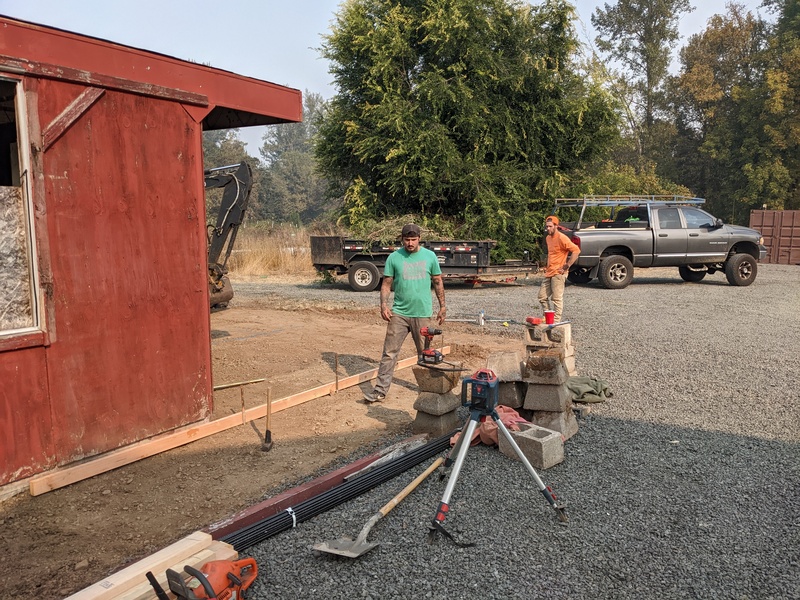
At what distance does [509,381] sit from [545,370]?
1.28 ft

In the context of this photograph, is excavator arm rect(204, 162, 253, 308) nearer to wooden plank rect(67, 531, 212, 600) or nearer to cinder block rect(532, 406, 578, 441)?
cinder block rect(532, 406, 578, 441)

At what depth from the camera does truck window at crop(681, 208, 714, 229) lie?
1648 centimetres

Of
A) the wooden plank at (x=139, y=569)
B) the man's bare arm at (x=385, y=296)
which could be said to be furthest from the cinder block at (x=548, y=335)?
the wooden plank at (x=139, y=569)

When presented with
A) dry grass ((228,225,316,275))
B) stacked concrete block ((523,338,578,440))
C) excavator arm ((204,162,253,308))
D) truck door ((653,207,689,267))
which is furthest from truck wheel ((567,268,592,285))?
stacked concrete block ((523,338,578,440))

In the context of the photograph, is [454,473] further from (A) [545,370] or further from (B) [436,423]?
(A) [545,370]

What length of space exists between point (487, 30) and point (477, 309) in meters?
11.5

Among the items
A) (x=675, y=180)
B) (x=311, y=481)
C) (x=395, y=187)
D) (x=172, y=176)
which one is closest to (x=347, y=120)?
(x=395, y=187)

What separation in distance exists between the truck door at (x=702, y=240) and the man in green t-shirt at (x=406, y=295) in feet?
40.0

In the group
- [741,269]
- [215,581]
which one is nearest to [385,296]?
[215,581]

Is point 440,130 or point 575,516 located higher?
point 440,130

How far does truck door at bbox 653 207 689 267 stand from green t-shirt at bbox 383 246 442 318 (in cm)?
1152

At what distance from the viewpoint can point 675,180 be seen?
39.9 metres

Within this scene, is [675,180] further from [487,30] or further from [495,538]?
[495,538]

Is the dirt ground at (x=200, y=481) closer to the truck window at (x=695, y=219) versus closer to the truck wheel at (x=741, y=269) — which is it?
the truck window at (x=695, y=219)
